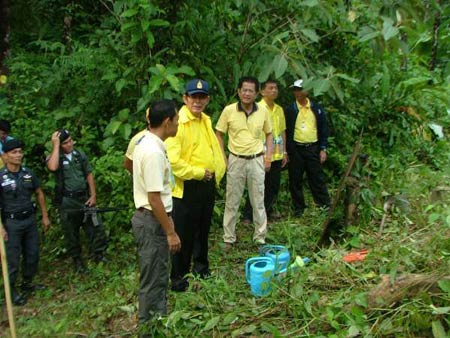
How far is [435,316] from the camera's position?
9.09ft

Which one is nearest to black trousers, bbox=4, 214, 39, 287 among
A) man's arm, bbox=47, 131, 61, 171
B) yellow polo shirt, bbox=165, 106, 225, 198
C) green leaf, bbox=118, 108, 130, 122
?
man's arm, bbox=47, 131, 61, 171

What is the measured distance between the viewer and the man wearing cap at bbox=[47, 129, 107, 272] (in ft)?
17.3

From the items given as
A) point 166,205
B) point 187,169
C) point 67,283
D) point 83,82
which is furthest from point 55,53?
point 166,205

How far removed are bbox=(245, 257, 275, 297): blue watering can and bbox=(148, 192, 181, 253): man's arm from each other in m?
0.75

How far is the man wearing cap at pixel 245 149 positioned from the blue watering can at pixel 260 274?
1.25 meters

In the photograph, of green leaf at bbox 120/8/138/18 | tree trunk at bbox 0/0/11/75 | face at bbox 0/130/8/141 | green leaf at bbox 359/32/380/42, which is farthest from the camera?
tree trunk at bbox 0/0/11/75

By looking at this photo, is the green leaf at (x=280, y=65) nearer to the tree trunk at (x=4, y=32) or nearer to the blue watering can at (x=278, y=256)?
the blue watering can at (x=278, y=256)

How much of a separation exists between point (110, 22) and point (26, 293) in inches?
149

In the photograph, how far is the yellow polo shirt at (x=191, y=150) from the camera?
408cm

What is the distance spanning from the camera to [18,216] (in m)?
4.97

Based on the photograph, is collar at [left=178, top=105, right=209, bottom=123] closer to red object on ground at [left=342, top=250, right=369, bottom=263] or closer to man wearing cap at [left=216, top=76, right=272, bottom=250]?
man wearing cap at [left=216, top=76, right=272, bottom=250]

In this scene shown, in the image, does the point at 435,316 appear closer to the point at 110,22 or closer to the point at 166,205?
the point at 166,205

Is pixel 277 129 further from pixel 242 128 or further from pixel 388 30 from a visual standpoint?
pixel 388 30

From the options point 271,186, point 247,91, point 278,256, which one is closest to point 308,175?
point 271,186
